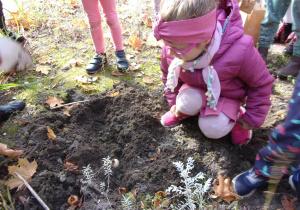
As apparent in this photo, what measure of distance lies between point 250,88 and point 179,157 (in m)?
0.82

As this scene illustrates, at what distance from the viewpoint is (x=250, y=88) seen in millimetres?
1748

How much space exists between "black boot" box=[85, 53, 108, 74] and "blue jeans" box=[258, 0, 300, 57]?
2.08 metres

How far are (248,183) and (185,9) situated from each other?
1.26 meters

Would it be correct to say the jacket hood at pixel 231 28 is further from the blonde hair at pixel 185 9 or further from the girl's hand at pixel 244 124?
the girl's hand at pixel 244 124

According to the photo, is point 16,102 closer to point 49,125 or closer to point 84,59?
point 49,125

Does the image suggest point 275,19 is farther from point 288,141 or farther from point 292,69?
point 288,141

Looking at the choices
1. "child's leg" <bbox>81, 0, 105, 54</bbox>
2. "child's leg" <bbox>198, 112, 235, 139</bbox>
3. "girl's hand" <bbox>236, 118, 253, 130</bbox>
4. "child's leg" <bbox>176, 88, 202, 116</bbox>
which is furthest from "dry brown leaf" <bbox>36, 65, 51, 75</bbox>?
"girl's hand" <bbox>236, 118, 253, 130</bbox>

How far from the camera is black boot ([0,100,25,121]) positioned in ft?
7.30

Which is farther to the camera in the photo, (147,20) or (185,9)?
(147,20)

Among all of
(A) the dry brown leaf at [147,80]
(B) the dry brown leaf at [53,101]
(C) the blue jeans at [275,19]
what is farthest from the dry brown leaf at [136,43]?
(C) the blue jeans at [275,19]

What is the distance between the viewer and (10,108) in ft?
7.40

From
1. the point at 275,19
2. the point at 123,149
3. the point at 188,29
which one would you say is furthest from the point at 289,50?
the point at 123,149

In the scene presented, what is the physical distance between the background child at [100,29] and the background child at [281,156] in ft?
6.39

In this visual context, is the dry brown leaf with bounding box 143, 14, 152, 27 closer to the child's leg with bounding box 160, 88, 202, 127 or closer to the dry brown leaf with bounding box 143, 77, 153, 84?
the dry brown leaf with bounding box 143, 77, 153, 84
